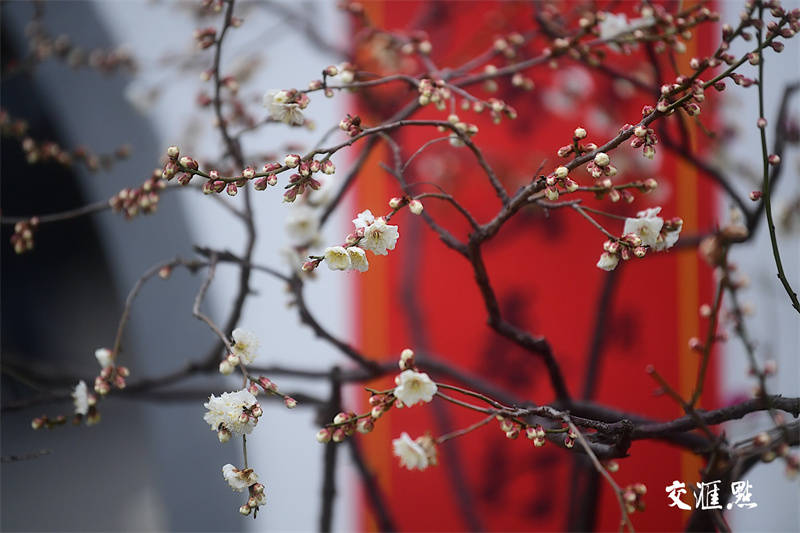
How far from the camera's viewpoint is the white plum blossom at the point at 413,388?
0.48 metres

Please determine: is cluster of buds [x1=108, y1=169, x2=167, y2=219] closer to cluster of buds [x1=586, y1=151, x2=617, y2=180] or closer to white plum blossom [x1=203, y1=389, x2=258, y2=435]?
white plum blossom [x1=203, y1=389, x2=258, y2=435]

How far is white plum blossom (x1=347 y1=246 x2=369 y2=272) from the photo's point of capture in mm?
500

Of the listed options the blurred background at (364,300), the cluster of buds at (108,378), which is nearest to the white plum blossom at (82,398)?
the cluster of buds at (108,378)

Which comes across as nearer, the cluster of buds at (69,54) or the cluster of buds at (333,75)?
the cluster of buds at (333,75)

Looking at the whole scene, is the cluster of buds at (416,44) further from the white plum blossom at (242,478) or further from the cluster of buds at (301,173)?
the white plum blossom at (242,478)

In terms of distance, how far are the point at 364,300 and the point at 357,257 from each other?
3.64ft

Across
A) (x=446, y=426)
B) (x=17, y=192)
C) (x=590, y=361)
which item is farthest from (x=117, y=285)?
(x=590, y=361)

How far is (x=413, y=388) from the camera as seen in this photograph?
490 millimetres

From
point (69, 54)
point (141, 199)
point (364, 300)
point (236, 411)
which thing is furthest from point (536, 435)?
point (364, 300)

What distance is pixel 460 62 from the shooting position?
141cm

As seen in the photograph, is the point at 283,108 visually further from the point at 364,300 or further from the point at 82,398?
the point at 364,300

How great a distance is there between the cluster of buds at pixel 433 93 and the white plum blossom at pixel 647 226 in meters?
0.21

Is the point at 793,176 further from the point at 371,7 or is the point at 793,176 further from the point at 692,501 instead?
the point at 371,7

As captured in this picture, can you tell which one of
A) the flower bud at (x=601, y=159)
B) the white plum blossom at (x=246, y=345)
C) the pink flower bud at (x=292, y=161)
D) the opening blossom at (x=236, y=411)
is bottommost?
the opening blossom at (x=236, y=411)
